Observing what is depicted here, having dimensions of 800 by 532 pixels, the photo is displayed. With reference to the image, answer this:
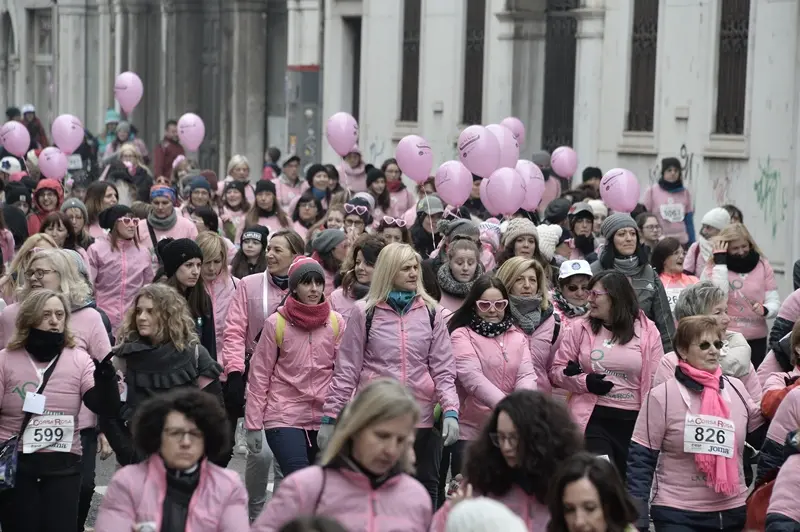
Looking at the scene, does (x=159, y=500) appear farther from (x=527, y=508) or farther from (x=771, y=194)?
(x=771, y=194)

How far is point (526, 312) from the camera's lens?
396 inches

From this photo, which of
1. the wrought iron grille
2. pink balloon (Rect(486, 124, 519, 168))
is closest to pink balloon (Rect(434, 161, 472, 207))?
pink balloon (Rect(486, 124, 519, 168))

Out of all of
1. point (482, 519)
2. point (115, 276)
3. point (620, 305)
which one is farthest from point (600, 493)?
point (115, 276)

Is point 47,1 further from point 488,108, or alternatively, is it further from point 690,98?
point 690,98

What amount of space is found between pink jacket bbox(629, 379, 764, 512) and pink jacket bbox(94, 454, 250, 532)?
2139mm

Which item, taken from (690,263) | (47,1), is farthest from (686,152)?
(47,1)

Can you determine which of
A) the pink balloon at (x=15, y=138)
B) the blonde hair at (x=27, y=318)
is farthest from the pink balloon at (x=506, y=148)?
the blonde hair at (x=27, y=318)

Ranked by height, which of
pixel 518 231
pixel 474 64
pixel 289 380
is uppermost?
pixel 474 64

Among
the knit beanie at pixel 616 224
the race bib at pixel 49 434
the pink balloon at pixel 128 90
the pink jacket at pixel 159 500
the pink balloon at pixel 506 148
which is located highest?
the pink balloon at pixel 128 90

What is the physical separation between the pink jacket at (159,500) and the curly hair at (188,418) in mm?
60

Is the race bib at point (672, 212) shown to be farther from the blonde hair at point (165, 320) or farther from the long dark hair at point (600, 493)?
the long dark hair at point (600, 493)

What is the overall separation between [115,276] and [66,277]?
3.23 meters

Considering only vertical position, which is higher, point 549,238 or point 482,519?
point 549,238

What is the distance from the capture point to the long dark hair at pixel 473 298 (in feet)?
31.2
